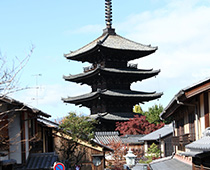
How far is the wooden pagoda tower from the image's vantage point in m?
46.3

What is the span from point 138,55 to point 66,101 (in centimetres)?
1021

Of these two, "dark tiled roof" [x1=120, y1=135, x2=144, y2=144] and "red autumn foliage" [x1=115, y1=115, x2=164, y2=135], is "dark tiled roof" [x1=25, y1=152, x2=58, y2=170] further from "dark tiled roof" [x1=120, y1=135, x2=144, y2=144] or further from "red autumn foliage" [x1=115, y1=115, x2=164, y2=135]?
"red autumn foliage" [x1=115, y1=115, x2=164, y2=135]

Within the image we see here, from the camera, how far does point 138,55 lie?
164 feet

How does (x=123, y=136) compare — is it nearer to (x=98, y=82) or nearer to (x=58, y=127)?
(x=98, y=82)

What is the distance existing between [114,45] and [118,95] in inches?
229

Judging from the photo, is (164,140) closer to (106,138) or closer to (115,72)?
(106,138)

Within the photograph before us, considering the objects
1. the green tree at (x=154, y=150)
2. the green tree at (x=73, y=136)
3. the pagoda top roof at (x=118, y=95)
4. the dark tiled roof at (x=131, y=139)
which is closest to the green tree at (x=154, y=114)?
the pagoda top roof at (x=118, y=95)

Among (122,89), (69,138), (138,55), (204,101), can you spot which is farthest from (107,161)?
(204,101)

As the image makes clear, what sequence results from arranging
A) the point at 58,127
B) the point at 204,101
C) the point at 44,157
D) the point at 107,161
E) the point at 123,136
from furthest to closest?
the point at 123,136
the point at 107,161
the point at 58,127
the point at 44,157
the point at 204,101

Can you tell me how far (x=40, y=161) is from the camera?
1991 centimetres

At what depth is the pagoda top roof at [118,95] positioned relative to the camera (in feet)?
150

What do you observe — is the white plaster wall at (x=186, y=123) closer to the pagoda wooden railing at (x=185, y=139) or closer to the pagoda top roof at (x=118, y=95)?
the pagoda wooden railing at (x=185, y=139)

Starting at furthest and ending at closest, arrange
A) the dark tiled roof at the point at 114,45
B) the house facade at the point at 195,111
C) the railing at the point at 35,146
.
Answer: the dark tiled roof at the point at 114,45 → the railing at the point at 35,146 → the house facade at the point at 195,111

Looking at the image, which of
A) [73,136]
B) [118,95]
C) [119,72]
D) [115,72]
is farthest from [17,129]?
[119,72]
